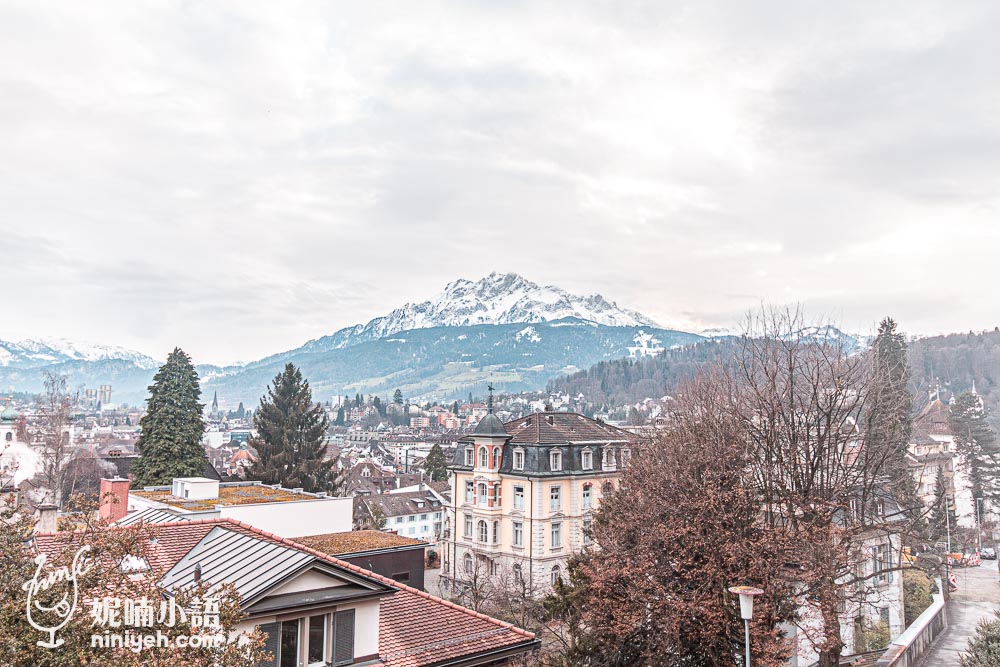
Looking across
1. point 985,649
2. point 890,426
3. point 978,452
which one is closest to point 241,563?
point 985,649

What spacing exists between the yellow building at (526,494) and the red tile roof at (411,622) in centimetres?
2480

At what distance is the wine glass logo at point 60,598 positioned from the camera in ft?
23.9

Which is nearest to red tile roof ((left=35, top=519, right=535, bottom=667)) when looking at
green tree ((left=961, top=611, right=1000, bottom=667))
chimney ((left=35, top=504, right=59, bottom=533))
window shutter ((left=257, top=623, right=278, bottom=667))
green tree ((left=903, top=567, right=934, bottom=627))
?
window shutter ((left=257, top=623, right=278, bottom=667))

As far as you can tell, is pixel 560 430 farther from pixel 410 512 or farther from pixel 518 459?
pixel 410 512

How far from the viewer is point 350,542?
952 inches

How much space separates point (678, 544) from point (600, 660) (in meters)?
4.26

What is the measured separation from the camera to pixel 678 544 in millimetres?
18453

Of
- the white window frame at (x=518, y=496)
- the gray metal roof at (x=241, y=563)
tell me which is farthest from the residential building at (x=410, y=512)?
the gray metal roof at (x=241, y=563)

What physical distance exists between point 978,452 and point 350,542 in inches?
2463

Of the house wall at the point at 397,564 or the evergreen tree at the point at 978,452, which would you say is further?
the evergreen tree at the point at 978,452

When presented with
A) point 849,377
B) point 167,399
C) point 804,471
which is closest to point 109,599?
point 804,471

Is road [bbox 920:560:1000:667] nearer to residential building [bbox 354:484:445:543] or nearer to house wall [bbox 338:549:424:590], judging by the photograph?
house wall [bbox 338:549:424:590]

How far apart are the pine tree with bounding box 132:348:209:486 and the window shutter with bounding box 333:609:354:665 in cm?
3408

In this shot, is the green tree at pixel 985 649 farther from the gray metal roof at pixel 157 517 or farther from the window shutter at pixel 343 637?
the gray metal roof at pixel 157 517
